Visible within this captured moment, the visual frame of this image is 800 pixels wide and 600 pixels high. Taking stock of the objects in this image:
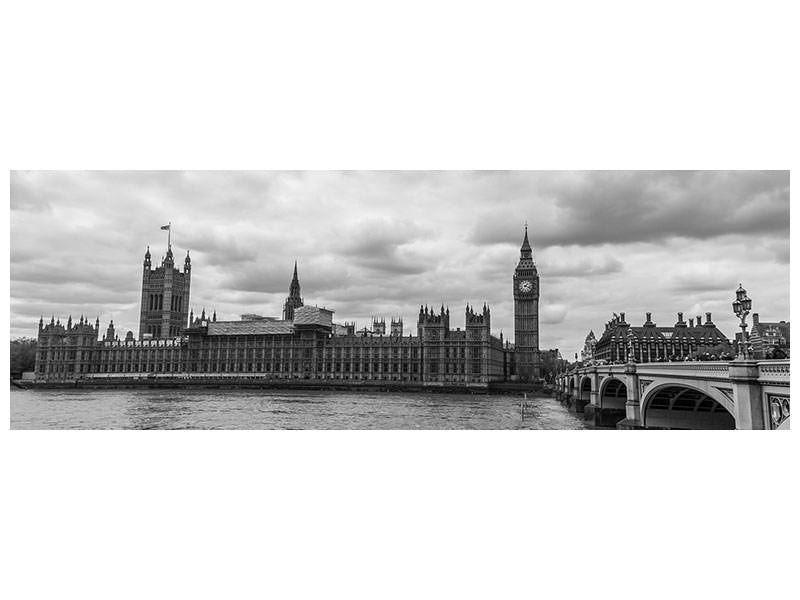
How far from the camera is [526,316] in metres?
69.9

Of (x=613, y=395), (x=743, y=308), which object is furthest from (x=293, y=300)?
(x=743, y=308)

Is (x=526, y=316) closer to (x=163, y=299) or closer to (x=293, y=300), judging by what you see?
(x=293, y=300)

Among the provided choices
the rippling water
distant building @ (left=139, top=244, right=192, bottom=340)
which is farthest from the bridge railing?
distant building @ (left=139, top=244, right=192, bottom=340)

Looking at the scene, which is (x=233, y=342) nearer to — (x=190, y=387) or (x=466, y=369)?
(x=190, y=387)

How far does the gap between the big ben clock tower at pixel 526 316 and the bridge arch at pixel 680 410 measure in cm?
4574

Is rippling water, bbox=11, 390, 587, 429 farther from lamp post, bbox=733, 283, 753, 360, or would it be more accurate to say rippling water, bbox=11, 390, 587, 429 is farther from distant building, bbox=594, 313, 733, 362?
distant building, bbox=594, 313, 733, 362

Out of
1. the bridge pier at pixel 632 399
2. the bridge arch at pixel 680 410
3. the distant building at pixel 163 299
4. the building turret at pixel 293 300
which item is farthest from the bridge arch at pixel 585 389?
the distant building at pixel 163 299

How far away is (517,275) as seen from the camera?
7175cm

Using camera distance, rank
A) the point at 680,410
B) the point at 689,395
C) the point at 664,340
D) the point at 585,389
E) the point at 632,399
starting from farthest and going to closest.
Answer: the point at 664,340, the point at 585,389, the point at 632,399, the point at 680,410, the point at 689,395

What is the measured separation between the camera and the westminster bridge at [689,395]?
11.9 m

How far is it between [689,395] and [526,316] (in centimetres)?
5102

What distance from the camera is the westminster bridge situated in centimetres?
1195

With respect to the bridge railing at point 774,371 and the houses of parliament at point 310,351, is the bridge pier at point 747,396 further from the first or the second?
the houses of parliament at point 310,351

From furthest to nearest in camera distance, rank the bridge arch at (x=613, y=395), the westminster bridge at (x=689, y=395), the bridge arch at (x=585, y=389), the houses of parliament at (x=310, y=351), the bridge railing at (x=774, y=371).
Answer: the houses of parliament at (x=310, y=351) < the bridge arch at (x=585, y=389) < the bridge arch at (x=613, y=395) < the westminster bridge at (x=689, y=395) < the bridge railing at (x=774, y=371)
